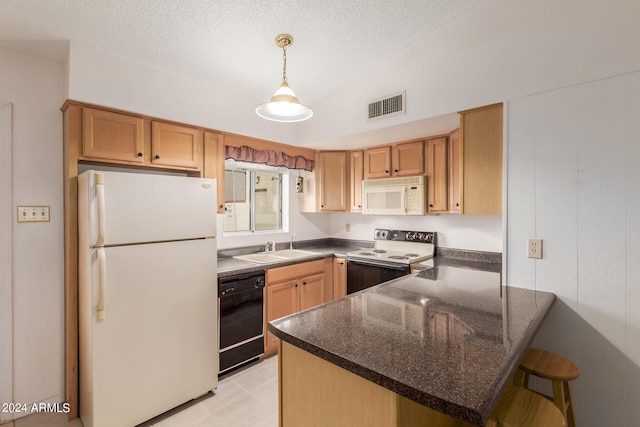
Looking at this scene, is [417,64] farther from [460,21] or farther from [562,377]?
[562,377]

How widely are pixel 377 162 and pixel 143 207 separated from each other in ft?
7.58

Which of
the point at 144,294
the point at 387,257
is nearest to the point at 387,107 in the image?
the point at 387,257

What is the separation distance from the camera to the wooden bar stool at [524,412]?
43.4 inches

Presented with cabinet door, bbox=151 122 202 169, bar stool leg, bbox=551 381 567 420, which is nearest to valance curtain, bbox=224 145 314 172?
cabinet door, bbox=151 122 202 169

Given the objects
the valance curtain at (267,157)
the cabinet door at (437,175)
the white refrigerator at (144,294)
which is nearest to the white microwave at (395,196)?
the cabinet door at (437,175)

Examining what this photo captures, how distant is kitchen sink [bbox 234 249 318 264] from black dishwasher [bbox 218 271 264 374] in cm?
42

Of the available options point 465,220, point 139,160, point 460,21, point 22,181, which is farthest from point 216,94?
point 465,220

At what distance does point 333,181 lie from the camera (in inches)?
142

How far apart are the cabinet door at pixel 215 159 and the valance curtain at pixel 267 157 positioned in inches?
4.8

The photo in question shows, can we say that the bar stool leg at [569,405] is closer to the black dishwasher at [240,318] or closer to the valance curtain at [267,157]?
the black dishwasher at [240,318]

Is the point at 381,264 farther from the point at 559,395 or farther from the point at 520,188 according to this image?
the point at 559,395

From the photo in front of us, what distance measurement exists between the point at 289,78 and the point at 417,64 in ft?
3.58

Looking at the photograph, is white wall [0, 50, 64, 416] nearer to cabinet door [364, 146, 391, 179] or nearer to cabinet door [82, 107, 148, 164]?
cabinet door [82, 107, 148, 164]

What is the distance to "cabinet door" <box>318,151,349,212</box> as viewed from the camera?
11.7 ft
